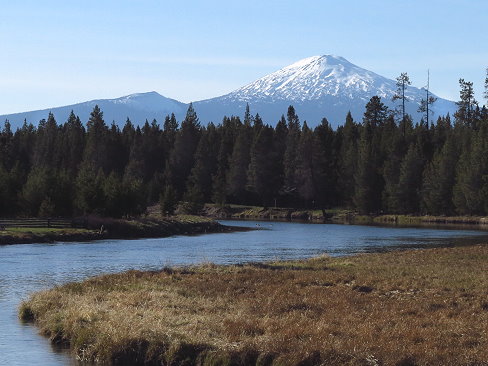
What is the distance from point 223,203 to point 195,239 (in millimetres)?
66597

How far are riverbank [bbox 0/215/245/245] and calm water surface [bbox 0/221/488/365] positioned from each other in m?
3.87

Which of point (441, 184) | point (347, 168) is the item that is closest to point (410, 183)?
point (441, 184)

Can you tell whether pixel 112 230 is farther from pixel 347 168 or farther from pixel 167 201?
pixel 347 168

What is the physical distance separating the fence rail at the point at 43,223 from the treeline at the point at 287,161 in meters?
12.2

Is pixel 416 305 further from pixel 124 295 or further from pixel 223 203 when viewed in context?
pixel 223 203

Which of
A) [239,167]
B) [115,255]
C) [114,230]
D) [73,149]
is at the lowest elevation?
[115,255]

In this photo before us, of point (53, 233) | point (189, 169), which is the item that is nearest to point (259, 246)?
point (53, 233)

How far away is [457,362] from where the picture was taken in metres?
17.9

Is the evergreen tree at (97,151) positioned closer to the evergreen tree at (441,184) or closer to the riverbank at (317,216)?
the riverbank at (317,216)

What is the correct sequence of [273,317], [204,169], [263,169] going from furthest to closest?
[204,169] < [263,169] < [273,317]

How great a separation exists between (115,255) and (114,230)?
84.6 feet

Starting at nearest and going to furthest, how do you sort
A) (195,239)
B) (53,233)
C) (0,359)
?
(0,359), (53,233), (195,239)

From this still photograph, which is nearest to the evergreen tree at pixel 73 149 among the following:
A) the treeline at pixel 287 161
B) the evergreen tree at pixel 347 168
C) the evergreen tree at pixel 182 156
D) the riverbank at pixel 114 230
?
the treeline at pixel 287 161

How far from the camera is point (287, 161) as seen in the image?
482 feet
